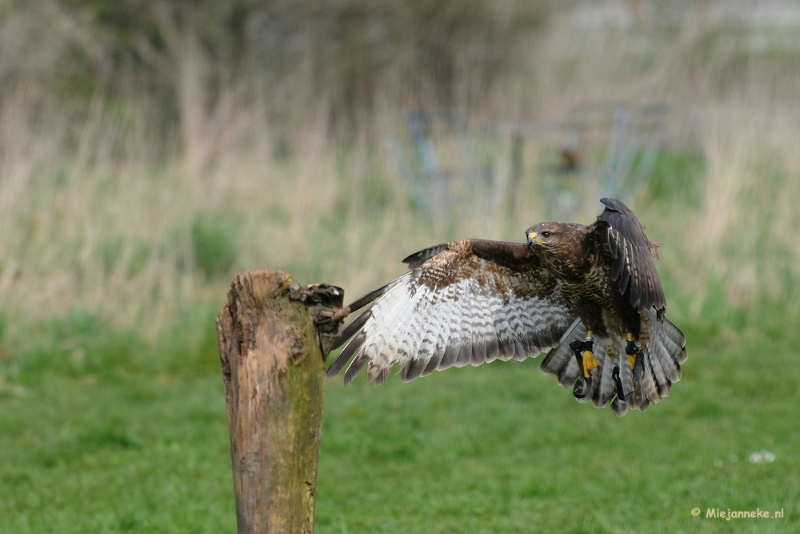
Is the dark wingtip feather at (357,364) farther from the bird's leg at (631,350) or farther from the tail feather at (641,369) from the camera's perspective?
the bird's leg at (631,350)

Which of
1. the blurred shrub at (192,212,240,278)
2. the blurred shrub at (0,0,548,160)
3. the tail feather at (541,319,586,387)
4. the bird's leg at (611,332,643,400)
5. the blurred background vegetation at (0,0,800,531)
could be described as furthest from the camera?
the blurred shrub at (0,0,548,160)

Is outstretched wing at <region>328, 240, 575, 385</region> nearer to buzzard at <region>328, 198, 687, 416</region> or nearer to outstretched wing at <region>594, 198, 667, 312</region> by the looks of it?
buzzard at <region>328, 198, 687, 416</region>

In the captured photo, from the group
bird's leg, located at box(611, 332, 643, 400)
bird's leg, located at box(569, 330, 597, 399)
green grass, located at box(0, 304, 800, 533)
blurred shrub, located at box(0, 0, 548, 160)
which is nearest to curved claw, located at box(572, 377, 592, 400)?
bird's leg, located at box(569, 330, 597, 399)

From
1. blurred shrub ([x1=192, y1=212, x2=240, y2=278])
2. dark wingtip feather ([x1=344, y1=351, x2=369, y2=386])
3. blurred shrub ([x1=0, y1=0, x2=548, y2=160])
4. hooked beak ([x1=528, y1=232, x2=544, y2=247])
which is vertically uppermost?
blurred shrub ([x1=0, y1=0, x2=548, y2=160])

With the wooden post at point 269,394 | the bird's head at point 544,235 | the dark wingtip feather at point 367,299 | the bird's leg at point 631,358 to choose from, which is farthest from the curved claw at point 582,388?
the wooden post at point 269,394

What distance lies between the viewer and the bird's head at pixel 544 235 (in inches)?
154

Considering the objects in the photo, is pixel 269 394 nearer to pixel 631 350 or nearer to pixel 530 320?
pixel 530 320

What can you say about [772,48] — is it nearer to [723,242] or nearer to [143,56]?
[723,242]

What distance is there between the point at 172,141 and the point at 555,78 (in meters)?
6.68

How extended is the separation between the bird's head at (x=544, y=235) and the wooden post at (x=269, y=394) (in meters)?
1.32

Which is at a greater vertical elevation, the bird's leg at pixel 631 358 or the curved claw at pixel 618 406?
the bird's leg at pixel 631 358

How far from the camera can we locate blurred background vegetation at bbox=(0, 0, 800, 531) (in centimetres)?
780

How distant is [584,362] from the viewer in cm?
422

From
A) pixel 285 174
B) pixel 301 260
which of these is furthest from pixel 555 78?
pixel 301 260
